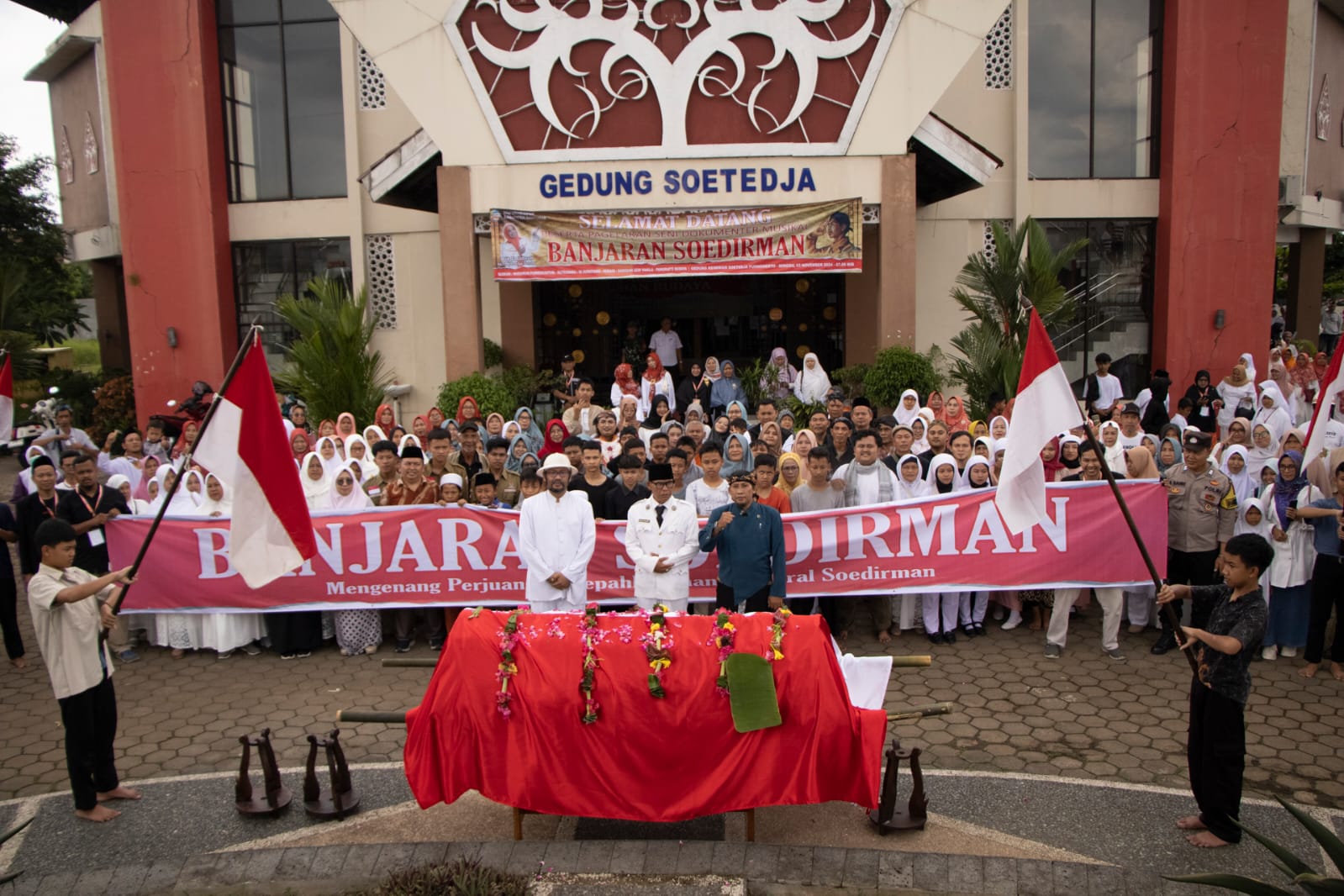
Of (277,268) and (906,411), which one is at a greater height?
(277,268)

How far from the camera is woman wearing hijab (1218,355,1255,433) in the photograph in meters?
13.6

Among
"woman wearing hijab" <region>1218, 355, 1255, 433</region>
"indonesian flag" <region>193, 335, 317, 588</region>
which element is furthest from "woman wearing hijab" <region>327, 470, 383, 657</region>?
"woman wearing hijab" <region>1218, 355, 1255, 433</region>

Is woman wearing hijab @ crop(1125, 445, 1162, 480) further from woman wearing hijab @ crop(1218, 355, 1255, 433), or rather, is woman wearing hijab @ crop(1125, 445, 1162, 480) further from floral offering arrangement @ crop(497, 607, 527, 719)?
woman wearing hijab @ crop(1218, 355, 1255, 433)

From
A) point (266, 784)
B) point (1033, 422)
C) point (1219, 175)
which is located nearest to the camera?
point (1033, 422)

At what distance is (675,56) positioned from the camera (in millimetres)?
12844

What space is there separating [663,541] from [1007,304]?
305 inches

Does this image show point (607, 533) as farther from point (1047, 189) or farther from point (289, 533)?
point (1047, 189)

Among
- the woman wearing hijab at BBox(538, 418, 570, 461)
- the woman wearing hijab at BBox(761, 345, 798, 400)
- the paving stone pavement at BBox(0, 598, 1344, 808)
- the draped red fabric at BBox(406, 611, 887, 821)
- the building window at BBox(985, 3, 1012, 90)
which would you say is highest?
the building window at BBox(985, 3, 1012, 90)

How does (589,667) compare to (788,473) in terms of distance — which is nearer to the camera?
(589,667)

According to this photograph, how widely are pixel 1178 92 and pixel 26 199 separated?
874 inches

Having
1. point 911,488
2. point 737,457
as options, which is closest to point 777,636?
point 911,488

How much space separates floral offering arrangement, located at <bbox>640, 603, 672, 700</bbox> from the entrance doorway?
12.8 meters

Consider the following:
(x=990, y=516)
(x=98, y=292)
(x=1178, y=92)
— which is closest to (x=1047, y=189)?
(x=1178, y=92)

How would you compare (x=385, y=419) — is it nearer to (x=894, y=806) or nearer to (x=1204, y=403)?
(x=894, y=806)
